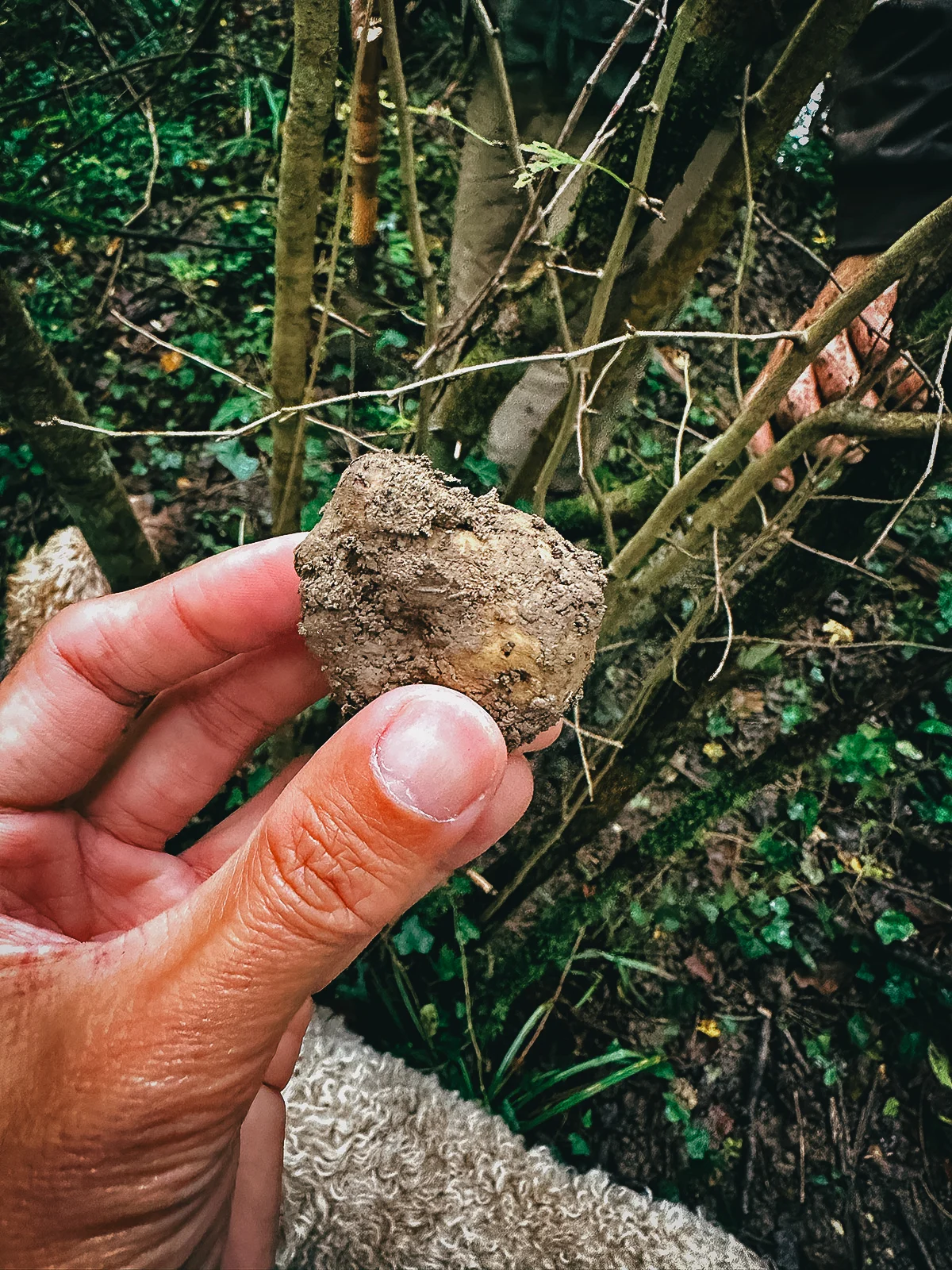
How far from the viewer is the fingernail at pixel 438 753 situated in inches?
43.6

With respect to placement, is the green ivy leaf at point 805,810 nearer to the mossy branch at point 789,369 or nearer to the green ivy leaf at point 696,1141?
the green ivy leaf at point 696,1141

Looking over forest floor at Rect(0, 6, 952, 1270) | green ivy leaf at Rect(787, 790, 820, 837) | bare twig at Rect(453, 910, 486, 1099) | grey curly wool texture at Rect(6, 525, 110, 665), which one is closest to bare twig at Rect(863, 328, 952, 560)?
forest floor at Rect(0, 6, 952, 1270)

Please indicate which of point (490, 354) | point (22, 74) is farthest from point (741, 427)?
point (22, 74)

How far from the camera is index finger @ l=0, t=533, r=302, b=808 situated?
5.20ft

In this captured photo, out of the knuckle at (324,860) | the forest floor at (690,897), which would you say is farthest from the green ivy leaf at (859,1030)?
the knuckle at (324,860)

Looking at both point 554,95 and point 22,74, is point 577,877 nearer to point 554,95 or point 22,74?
point 554,95

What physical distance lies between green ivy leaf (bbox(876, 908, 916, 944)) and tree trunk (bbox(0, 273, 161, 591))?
2978 millimetres

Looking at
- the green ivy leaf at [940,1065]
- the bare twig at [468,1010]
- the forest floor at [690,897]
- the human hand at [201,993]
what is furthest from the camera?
the green ivy leaf at [940,1065]

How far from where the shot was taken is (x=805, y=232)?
4.78 metres

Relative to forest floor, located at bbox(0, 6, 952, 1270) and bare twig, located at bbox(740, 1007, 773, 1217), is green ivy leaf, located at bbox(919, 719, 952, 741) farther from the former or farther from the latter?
bare twig, located at bbox(740, 1007, 773, 1217)

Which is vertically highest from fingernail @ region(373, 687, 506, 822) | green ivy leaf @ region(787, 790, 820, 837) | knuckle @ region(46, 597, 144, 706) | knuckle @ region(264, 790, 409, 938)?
fingernail @ region(373, 687, 506, 822)

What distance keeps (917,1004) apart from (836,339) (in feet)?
7.62

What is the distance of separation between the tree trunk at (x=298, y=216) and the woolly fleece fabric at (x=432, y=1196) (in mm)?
1676

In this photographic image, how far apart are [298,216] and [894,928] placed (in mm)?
2973
